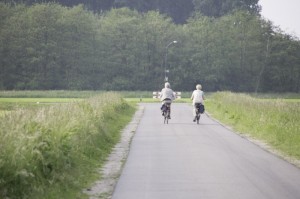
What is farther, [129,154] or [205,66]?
[205,66]

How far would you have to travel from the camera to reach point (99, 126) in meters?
20.3

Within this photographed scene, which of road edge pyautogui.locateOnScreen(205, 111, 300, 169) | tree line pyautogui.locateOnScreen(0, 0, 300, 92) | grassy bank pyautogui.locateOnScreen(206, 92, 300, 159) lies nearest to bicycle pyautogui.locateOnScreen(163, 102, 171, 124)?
grassy bank pyautogui.locateOnScreen(206, 92, 300, 159)

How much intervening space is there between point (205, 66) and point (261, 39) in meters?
10.8

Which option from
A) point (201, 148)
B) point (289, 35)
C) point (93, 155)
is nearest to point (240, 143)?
point (201, 148)

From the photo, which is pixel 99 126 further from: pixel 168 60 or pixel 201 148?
pixel 168 60

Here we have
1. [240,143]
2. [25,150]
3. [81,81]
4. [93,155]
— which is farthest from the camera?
[81,81]

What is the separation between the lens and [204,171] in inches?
534

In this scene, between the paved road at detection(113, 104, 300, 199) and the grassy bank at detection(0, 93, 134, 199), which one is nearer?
the grassy bank at detection(0, 93, 134, 199)

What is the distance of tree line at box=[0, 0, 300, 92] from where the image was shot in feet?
313

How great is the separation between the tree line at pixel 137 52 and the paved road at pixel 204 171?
7657 centimetres

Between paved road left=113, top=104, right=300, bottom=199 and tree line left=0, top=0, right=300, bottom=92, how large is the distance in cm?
7657

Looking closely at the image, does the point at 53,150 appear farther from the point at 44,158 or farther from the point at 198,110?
the point at 198,110

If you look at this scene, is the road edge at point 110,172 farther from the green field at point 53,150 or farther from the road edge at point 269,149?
the road edge at point 269,149

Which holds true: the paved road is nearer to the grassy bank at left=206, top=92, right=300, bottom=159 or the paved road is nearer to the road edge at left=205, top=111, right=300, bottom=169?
the road edge at left=205, top=111, right=300, bottom=169
